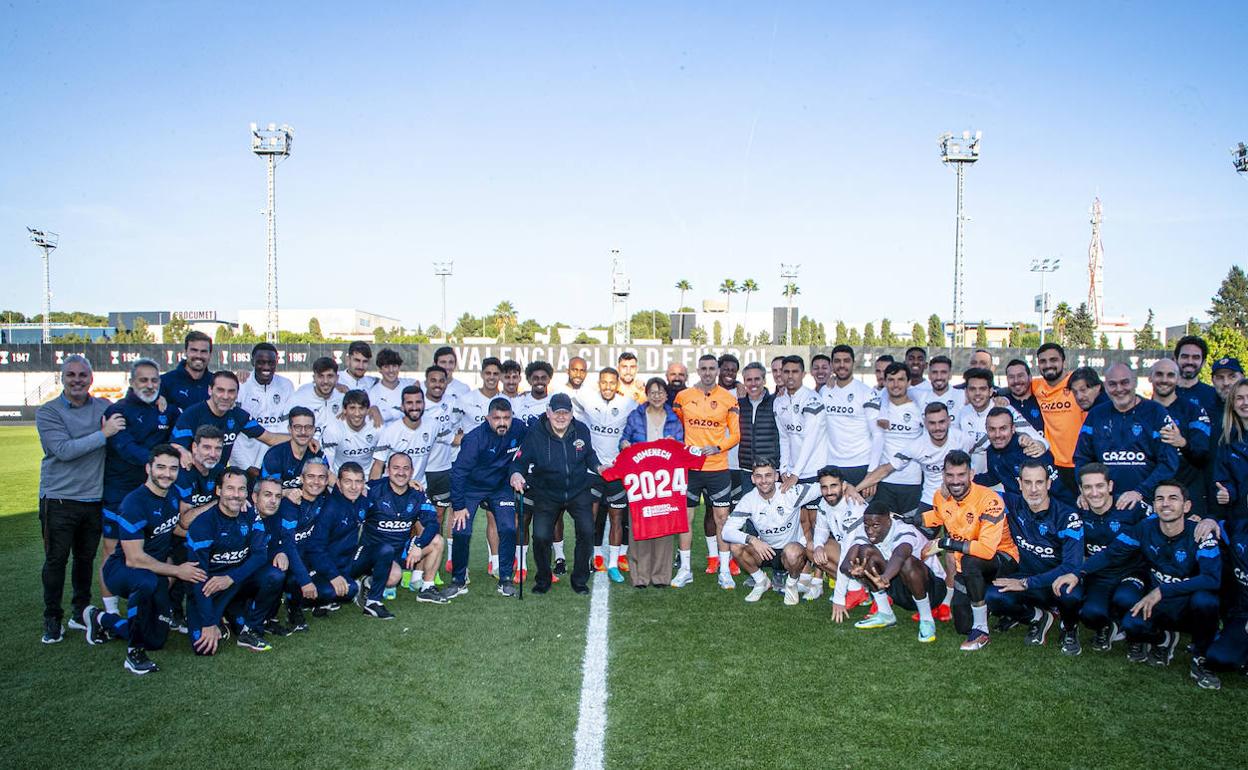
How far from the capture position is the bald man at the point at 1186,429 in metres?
5.43

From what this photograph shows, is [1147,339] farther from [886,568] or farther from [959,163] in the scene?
[886,568]

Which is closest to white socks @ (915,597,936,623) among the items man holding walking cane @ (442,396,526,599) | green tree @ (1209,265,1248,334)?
man holding walking cane @ (442,396,526,599)

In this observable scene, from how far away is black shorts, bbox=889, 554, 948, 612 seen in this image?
19.0ft

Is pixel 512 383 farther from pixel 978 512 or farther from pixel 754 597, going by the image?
pixel 978 512

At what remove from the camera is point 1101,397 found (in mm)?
6375

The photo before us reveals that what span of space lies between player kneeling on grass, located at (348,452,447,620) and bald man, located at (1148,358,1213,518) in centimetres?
571

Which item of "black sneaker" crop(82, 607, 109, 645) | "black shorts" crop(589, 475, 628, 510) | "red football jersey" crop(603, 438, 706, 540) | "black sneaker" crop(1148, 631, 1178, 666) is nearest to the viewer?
"black sneaker" crop(1148, 631, 1178, 666)

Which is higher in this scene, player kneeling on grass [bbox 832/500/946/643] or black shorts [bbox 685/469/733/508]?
black shorts [bbox 685/469/733/508]

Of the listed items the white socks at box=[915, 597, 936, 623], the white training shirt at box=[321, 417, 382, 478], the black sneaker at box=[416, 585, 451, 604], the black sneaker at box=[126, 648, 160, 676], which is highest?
the white training shirt at box=[321, 417, 382, 478]

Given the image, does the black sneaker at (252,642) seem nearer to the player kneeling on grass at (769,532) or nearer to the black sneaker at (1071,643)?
the player kneeling on grass at (769,532)

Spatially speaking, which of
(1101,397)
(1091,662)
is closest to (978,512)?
(1091,662)

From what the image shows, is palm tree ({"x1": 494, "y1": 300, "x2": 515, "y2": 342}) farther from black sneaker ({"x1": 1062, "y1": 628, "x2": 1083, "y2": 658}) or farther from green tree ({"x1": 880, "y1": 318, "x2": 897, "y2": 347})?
black sneaker ({"x1": 1062, "y1": 628, "x2": 1083, "y2": 658})

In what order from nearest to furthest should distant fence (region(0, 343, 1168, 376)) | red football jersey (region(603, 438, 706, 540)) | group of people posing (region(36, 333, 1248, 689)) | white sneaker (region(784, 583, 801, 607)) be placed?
group of people posing (region(36, 333, 1248, 689))
white sneaker (region(784, 583, 801, 607))
red football jersey (region(603, 438, 706, 540))
distant fence (region(0, 343, 1168, 376))

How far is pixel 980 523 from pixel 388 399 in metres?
5.33
